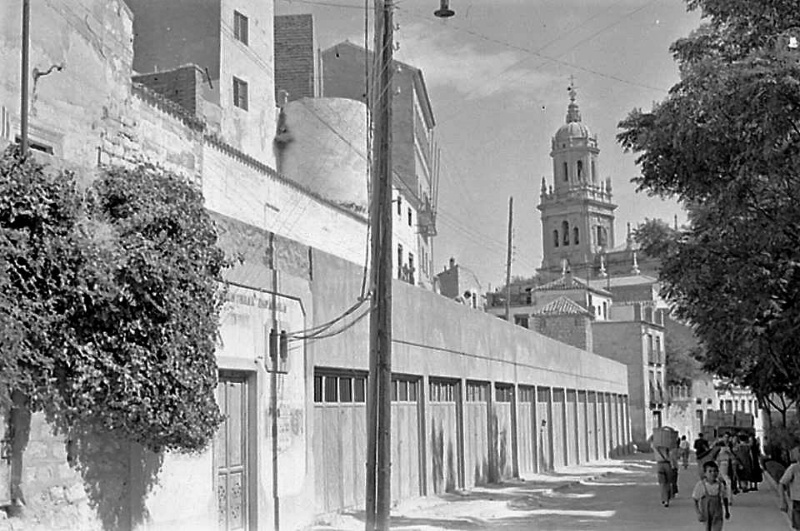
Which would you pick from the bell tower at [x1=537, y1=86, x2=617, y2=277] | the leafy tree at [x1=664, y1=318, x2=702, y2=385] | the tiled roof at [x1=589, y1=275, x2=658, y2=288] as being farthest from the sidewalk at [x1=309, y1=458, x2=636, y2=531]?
the bell tower at [x1=537, y1=86, x2=617, y2=277]

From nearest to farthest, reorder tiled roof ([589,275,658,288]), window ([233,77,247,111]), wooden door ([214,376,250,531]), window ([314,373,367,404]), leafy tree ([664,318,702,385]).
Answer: wooden door ([214,376,250,531]) < window ([314,373,367,404]) < window ([233,77,247,111]) < leafy tree ([664,318,702,385]) < tiled roof ([589,275,658,288])

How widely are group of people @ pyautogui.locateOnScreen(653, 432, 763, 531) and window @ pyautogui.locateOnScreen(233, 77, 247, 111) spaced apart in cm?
1838

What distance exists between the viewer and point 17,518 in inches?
372

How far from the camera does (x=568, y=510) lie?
77.6ft

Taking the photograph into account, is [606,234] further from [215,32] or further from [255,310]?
[255,310]

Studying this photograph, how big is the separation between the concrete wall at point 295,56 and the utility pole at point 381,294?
99.3ft

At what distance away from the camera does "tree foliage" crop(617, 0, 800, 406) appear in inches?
551

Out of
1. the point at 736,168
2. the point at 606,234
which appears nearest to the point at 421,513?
the point at 736,168

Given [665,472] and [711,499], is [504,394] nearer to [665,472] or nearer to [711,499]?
[665,472]

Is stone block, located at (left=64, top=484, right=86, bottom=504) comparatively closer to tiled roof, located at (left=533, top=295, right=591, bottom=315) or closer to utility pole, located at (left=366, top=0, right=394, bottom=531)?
utility pole, located at (left=366, top=0, right=394, bottom=531)

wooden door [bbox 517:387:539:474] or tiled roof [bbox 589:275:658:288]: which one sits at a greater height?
tiled roof [bbox 589:275:658:288]

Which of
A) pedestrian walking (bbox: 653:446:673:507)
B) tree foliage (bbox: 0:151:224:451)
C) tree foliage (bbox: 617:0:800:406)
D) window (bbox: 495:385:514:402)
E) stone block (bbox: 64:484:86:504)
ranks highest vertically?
tree foliage (bbox: 617:0:800:406)

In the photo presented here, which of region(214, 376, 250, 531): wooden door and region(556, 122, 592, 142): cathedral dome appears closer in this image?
region(214, 376, 250, 531): wooden door

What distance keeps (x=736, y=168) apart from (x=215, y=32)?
22.4m
